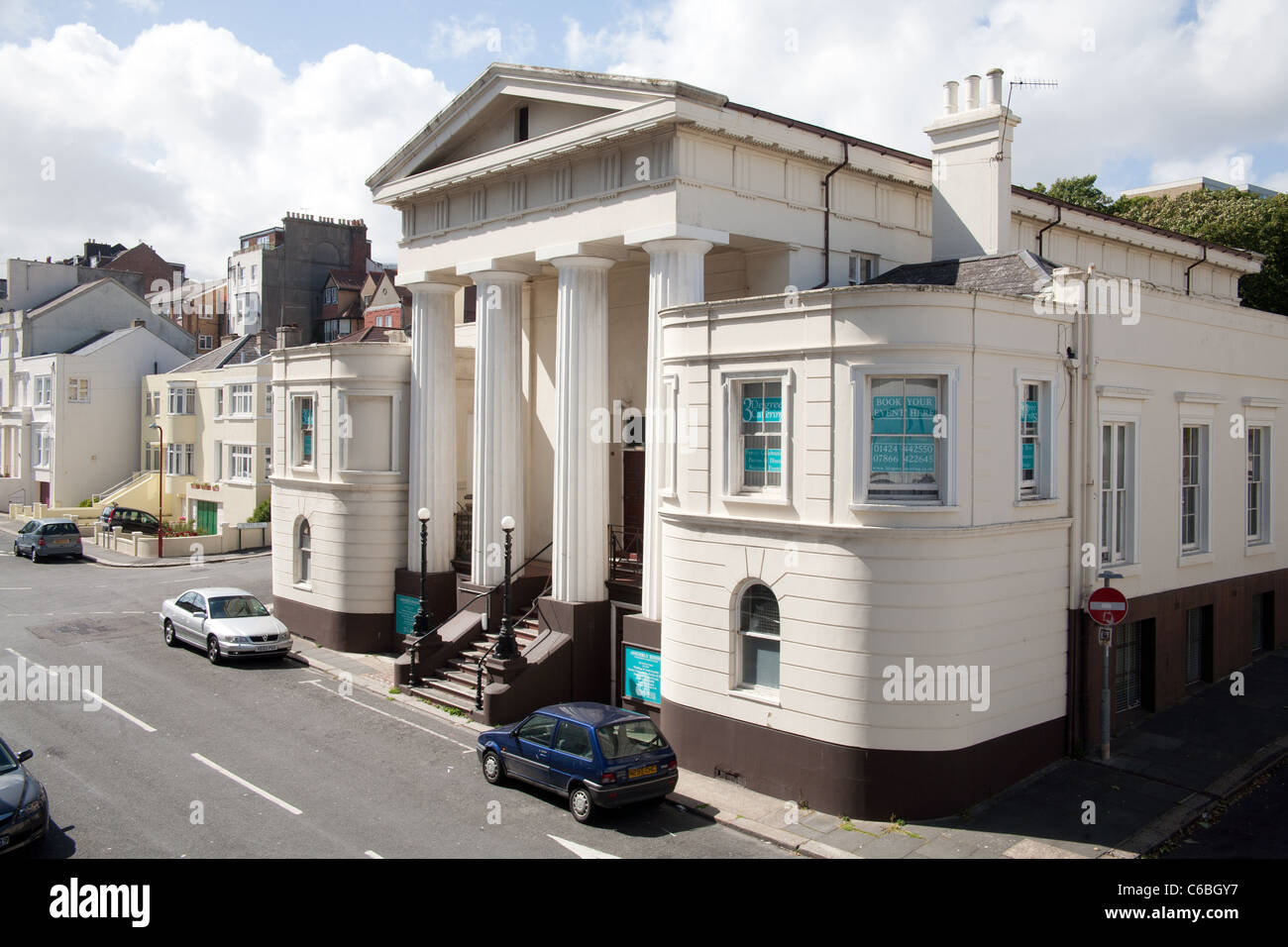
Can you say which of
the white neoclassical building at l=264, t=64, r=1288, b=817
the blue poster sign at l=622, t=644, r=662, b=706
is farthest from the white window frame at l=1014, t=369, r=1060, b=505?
the blue poster sign at l=622, t=644, r=662, b=706

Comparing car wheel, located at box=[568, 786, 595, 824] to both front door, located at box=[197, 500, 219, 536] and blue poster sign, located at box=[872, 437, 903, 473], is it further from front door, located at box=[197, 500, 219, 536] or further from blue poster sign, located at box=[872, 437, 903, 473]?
front door, located at box=[197, 500, 219, 536]

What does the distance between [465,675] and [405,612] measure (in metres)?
4.62

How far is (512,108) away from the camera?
77.4 feet

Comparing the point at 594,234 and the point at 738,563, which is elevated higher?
the point at 594,234

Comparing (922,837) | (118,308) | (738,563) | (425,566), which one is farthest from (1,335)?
(922,837)

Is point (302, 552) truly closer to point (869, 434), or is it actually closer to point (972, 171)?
point (869, 434)

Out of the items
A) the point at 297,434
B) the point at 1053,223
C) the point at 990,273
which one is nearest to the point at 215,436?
the point at 297,434

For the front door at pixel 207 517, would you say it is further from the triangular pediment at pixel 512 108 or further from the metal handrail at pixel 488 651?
the metal handrail at pixel 488 651

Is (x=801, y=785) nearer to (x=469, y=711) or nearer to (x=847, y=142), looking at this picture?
(x=469, y=711)

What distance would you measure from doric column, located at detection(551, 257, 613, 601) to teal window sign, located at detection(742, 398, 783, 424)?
5.44m

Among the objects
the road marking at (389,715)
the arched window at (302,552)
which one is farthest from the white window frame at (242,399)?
the road marking at (389,715)

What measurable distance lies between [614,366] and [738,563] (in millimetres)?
9209

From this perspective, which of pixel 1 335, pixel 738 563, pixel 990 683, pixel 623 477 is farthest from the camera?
pixel 1 335

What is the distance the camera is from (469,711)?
2108cm
